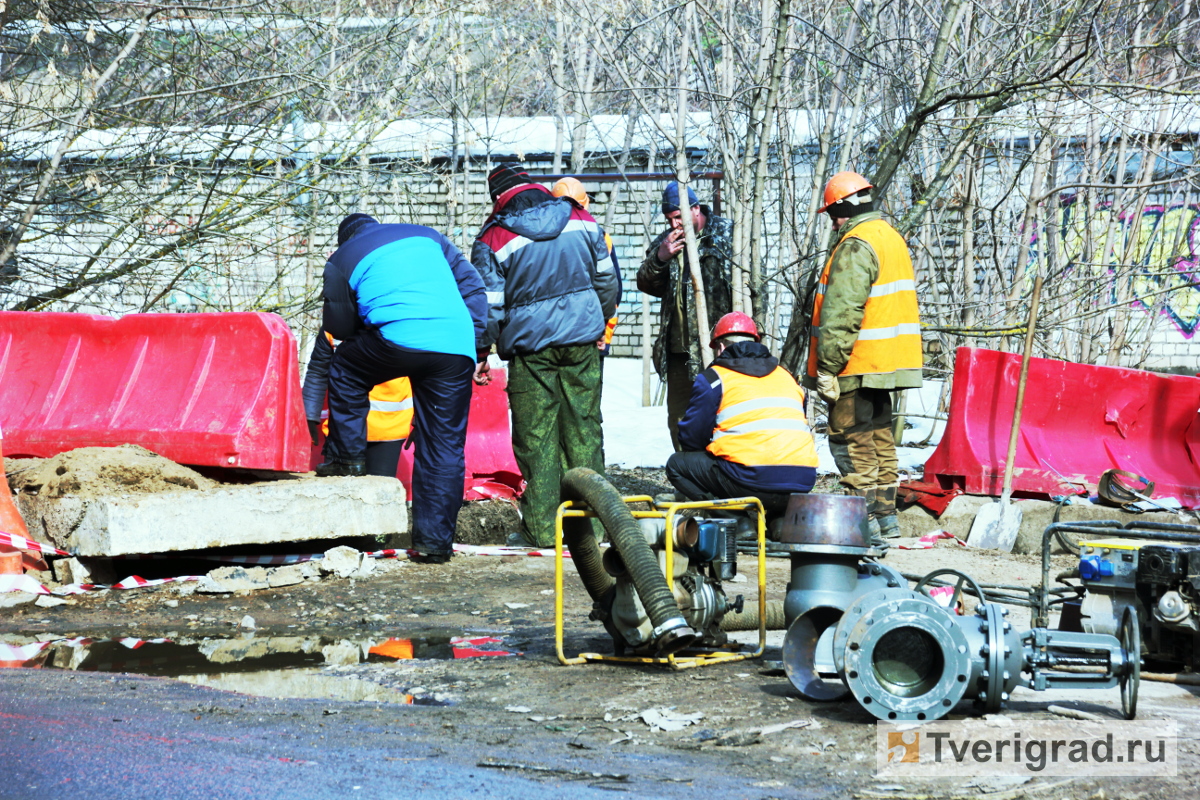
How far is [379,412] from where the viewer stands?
7230 millimetres

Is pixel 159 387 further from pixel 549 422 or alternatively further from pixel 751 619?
pixel 751 619

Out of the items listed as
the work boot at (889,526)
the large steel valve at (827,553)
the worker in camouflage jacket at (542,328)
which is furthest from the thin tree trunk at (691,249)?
the large steel valve at (827,553)

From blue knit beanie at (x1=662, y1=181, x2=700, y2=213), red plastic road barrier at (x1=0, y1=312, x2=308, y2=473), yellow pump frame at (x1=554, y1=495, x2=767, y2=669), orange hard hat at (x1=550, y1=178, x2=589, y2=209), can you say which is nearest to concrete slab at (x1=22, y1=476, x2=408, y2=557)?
red plastic road barrier at (x1=0, y1=312, x2=308, y2=473)

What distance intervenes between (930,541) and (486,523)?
9.76 ft

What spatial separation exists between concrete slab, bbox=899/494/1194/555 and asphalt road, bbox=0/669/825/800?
197 inches

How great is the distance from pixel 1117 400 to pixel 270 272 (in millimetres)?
9450

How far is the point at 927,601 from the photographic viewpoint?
339 cm

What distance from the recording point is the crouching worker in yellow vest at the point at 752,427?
6199mm

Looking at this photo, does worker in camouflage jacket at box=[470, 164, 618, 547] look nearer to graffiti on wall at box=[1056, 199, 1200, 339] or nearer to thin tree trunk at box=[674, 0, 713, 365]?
thin tree trunk at box=[674, 0, 713, 365]

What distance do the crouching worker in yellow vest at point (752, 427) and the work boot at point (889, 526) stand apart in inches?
43.8

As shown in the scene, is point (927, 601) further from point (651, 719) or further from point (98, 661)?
point (98, 661)

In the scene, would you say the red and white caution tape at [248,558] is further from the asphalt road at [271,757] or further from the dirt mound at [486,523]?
the asphalt road at [271,757]

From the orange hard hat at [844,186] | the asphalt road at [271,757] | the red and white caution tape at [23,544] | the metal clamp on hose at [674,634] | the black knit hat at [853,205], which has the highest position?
the orange hard hat at [844,186]

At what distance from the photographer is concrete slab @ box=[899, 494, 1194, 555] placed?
24.4ft
